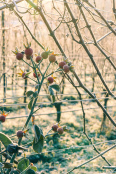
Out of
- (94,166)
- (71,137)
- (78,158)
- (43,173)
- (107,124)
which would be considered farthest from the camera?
(107,124)

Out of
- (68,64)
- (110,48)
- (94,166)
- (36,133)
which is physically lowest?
(94,166)

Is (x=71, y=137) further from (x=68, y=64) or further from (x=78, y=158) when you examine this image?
(x=68, y=64)

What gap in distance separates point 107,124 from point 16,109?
1804mm

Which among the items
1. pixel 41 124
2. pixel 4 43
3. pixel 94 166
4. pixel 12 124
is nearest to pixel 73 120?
pixel 41 124

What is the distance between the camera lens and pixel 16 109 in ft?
13.2

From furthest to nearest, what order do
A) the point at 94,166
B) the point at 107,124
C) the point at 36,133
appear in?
the point at 107,124 → the point at 94,166 → the point at 36,133

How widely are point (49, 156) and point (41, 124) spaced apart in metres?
0.97

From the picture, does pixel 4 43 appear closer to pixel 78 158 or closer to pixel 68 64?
pixel 78 158

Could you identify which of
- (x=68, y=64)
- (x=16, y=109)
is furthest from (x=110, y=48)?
(x=68, y=64)

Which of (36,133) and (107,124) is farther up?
(36,133)

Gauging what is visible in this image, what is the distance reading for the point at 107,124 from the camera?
3305 mm

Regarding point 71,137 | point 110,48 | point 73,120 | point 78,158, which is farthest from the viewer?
point 110,48

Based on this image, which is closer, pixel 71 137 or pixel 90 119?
pixel 71 137

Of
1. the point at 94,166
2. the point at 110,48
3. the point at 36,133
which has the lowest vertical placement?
the point at 94,166
